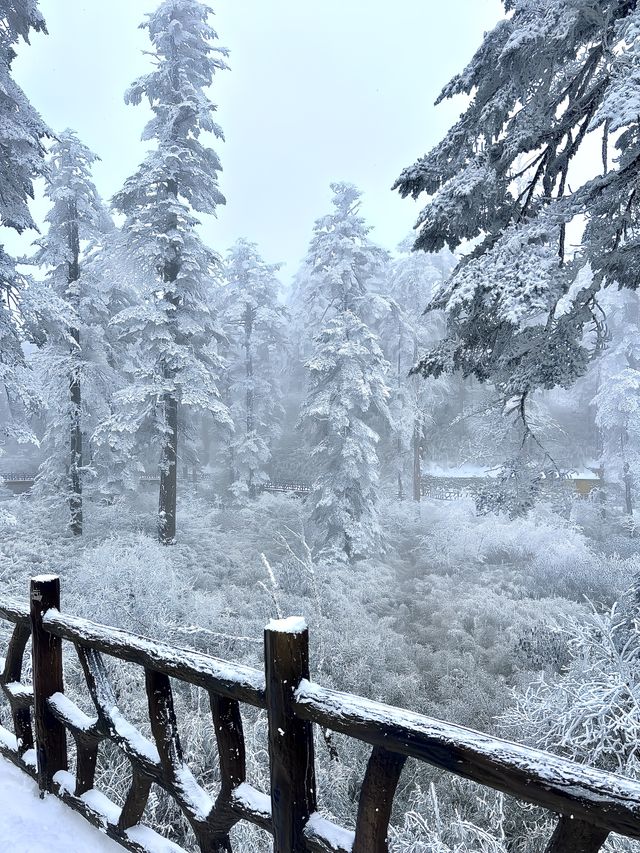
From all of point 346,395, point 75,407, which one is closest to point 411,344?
point 346,395

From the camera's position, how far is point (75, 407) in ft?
53.4

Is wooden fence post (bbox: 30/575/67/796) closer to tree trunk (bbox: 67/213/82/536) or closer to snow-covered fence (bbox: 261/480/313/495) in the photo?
tree trunk (bbox: 67/213/82/536)

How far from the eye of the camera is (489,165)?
5176 mm

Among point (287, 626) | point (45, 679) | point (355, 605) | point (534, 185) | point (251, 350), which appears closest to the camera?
point (287, 626)

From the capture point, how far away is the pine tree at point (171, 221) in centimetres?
1416

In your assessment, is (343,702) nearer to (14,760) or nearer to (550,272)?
(14,760)

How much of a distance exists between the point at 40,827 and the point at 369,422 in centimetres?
1712

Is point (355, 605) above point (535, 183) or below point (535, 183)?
below

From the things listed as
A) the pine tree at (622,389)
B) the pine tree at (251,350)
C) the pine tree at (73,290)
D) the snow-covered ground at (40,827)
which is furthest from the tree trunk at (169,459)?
the pine tree at (622,389)

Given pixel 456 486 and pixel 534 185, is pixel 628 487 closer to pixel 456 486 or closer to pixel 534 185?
pixel 456 486

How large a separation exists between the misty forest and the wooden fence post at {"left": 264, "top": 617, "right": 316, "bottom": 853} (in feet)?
1.06

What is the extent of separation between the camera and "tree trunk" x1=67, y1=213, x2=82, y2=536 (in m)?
16.0

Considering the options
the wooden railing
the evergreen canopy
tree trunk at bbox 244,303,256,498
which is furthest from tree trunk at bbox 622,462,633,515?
the wooden railing

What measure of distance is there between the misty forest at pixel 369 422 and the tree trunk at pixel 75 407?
99 mm
